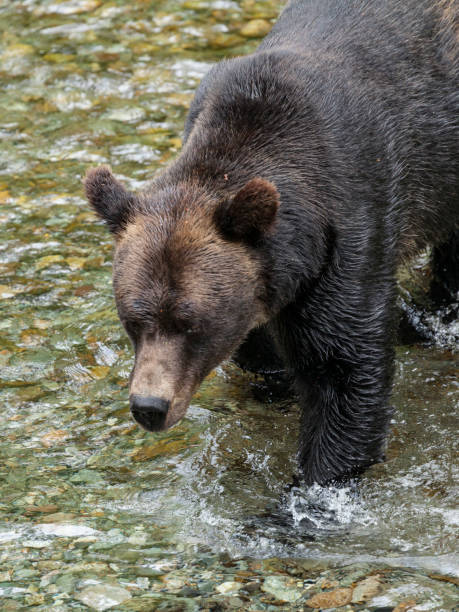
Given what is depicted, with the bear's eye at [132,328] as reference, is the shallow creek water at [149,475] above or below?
below

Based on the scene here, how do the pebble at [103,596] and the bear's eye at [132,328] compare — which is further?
the bear's eye at [132,328]

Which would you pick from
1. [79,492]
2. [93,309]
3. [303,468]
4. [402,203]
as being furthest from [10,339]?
[402,203]

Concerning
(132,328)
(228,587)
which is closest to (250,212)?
(132,328)

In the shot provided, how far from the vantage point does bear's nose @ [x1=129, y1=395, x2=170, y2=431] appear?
510cm

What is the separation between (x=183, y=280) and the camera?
523 cm

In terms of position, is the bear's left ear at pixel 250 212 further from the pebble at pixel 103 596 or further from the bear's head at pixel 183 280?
the pebble at pixel 103 596

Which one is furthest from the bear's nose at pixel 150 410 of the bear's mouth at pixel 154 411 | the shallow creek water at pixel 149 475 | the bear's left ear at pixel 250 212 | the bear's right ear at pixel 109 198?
the bear's right ear at pixel 109 198

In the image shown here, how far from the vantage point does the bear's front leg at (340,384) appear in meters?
6.00

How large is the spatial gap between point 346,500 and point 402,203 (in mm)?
1948

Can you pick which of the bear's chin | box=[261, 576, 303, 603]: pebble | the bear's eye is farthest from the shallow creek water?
the bear's eye

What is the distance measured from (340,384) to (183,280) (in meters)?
1.46

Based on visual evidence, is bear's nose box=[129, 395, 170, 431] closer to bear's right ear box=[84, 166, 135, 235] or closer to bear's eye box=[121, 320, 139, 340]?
bear's eye box=[121, 320, 139, 340]

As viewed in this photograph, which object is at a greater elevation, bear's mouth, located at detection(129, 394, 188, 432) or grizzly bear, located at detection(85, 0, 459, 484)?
grizzly bear, located at detection(85, 0, 459, 484)

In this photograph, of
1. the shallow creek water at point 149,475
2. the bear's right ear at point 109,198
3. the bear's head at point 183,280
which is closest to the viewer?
the bear's head at point 183,280
